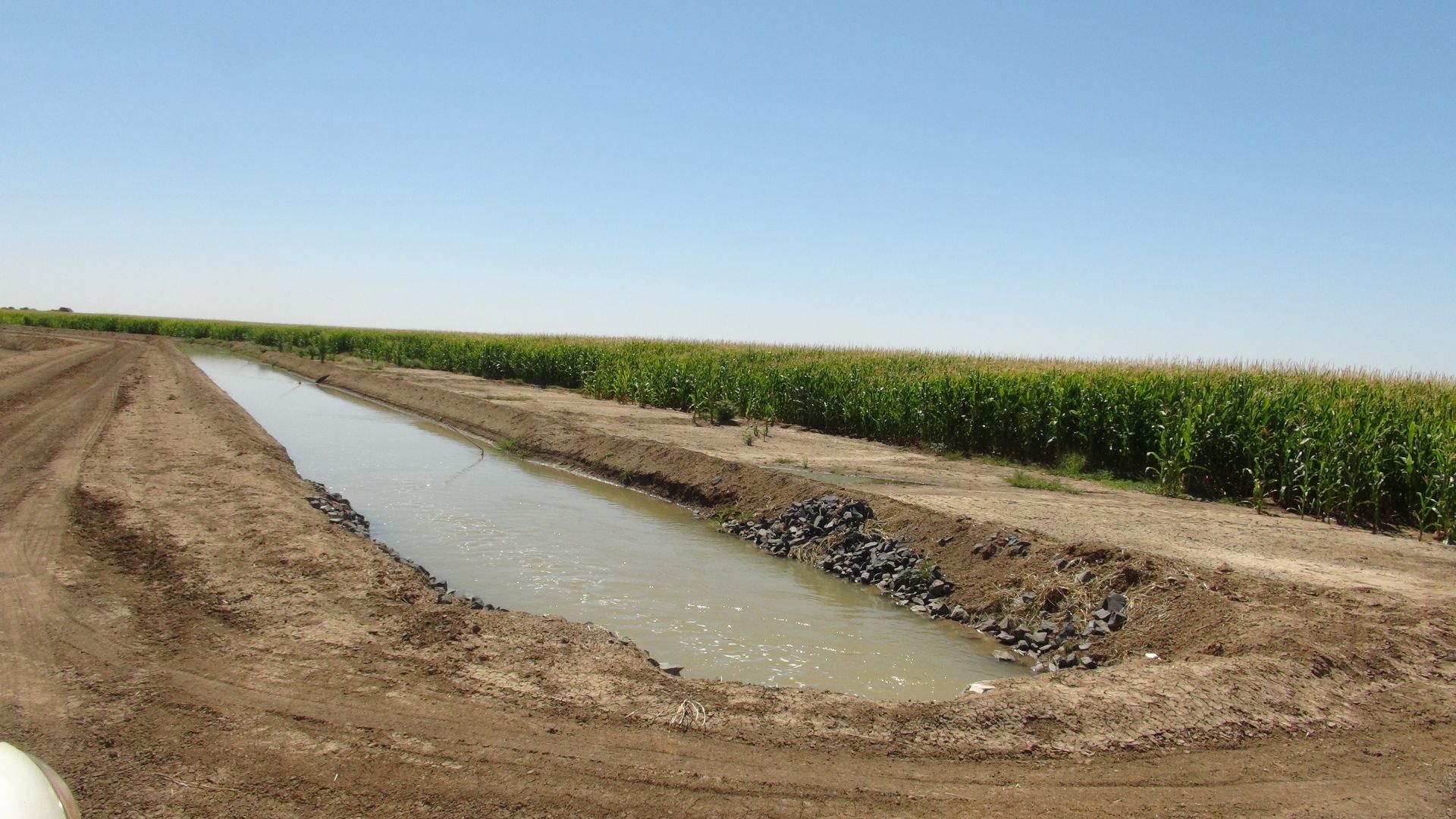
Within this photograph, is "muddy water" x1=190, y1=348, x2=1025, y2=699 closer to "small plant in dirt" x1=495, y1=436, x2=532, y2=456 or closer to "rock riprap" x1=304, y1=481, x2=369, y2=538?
"rock riprap" x1=304, y1=481, x2=369, y2=538

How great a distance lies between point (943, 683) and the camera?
26.1 feet

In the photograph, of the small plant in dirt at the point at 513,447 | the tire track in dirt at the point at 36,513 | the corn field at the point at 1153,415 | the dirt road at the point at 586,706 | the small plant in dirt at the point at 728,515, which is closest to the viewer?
the dirt road at the point at 586,706

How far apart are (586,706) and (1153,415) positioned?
15.2 m

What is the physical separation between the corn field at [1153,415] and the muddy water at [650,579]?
8.22 m

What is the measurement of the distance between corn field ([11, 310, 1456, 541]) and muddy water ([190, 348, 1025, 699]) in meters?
8.22

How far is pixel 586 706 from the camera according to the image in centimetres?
576

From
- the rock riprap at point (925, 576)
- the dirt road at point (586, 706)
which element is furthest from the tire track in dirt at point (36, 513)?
the rock riprap at point (925, 576)

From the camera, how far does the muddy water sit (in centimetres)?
833

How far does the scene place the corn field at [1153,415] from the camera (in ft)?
45.3

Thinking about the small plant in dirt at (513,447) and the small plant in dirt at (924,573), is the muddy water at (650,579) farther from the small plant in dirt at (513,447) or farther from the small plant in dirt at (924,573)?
the small plant in dirt at (513,447)

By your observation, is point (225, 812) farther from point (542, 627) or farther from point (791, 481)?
point (791, 481)

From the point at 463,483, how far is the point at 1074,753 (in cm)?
1395

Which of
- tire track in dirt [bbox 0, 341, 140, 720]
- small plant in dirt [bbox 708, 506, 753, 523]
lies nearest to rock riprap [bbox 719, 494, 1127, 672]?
small plant in dirt [bbox 708, 506, 753, 523]

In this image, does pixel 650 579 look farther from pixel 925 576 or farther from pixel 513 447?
pixel 513 447
